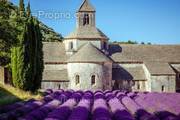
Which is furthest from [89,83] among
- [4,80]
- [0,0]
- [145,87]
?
[0,0]

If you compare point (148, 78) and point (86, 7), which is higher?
point (86, 7)

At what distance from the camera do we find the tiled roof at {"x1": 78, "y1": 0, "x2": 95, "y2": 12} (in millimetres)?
69625

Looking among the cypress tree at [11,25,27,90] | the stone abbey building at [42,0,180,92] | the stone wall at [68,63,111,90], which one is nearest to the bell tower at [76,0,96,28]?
the stone abbey building at [42,0,180,92]

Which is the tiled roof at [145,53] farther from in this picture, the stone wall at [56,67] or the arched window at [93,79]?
the stone wall at [56,67]

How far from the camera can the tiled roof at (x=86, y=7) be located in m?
69.6

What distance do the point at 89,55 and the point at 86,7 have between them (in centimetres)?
1151

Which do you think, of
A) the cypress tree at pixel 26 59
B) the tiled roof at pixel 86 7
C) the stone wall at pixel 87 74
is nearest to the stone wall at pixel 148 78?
the stone wall at pixel 87 74

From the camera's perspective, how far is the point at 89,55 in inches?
2429

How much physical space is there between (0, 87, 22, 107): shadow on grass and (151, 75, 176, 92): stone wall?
30.2 metres

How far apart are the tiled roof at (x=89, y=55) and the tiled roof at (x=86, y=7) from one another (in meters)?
→ 7.58

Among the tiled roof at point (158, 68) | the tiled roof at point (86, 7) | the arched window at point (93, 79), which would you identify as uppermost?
the tiled roof at point (86, 7)

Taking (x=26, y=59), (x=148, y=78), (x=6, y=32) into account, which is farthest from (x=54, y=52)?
(x=6, y=32)

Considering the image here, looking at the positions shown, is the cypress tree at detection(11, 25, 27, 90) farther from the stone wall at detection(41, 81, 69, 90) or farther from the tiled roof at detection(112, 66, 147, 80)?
the tiled roof at detection(112, 66, 147, 80)

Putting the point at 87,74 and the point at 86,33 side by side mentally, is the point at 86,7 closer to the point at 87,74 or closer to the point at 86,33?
the point at 86,33
